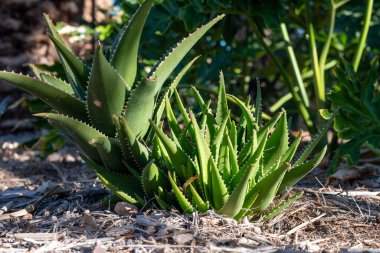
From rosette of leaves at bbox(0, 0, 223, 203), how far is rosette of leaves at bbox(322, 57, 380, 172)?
844 millimetres

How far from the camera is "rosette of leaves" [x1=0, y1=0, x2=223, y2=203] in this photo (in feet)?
6.09

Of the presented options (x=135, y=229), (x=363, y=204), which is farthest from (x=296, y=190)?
(x=135, y=229)

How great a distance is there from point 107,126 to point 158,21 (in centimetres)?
104

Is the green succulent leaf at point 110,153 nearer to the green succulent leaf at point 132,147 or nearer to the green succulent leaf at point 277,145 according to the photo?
the green succulent leaf at point 132,147

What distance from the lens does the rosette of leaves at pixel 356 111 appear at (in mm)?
2502

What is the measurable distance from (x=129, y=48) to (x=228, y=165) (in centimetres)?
49

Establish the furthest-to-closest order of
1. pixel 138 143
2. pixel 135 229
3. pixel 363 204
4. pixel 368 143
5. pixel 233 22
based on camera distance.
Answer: pixel 233 22
pixel 368 143
pixel 363 204
pixel 138 143
pixel 135 229

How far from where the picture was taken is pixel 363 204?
7.07 ft

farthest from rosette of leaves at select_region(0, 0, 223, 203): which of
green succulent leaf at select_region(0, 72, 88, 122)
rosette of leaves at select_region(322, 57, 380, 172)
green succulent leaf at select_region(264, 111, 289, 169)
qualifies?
rosette of leaves at select_region(322, 57, 380, 172)

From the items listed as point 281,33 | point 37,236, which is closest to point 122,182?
point 37,236

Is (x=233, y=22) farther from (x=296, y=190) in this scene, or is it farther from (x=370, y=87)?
(x=296, y=190)

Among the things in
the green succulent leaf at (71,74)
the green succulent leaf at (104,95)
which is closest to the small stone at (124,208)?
the green succulent leaf at (104,95)

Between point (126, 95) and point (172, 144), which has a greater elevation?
point (126, 95)

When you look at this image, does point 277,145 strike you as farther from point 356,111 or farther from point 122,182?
point 356,111
